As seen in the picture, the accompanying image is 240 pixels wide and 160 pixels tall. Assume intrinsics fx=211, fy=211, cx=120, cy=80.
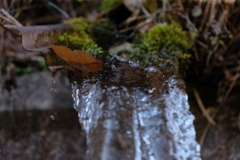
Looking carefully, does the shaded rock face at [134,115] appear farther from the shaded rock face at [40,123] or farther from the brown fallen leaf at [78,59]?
the shaded rock face at [40,123]

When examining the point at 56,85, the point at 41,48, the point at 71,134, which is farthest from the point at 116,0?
the point at 71,134

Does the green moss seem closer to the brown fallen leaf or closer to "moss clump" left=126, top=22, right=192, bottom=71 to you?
"moss clump" left=126, top=22, right=192, bottom=71

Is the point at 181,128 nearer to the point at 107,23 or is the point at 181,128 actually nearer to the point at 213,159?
the point at 213,159

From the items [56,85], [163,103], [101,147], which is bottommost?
[101,147]

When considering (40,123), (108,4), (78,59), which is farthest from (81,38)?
(40,123)

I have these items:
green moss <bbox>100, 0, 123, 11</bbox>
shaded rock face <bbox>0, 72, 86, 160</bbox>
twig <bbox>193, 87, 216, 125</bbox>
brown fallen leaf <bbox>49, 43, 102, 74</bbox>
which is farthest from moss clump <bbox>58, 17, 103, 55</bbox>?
twig <bbox>193, 87, 216, 125</bbox>
